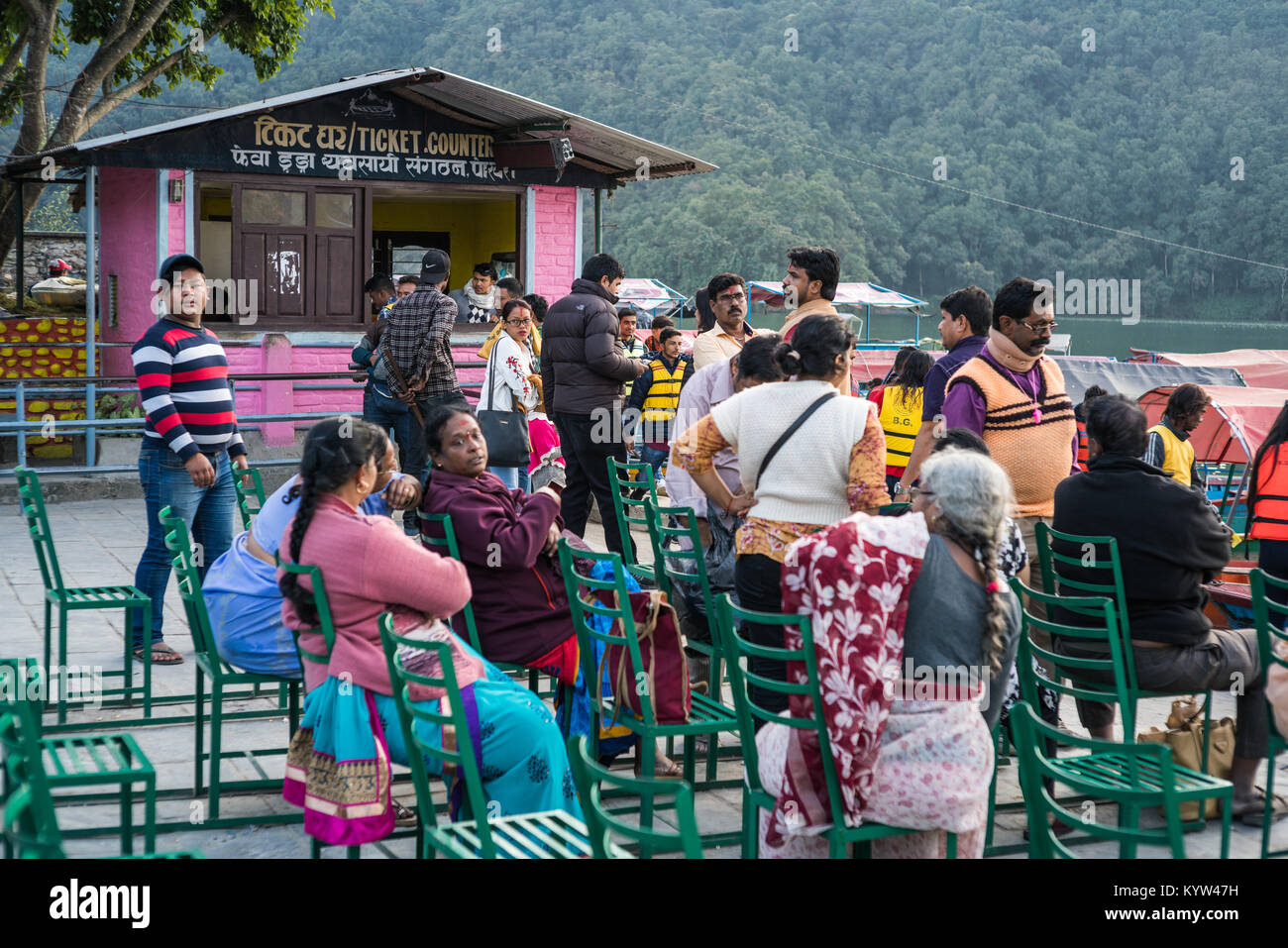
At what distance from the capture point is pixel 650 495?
5.11 meters

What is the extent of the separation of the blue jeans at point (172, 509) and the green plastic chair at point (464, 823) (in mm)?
2731

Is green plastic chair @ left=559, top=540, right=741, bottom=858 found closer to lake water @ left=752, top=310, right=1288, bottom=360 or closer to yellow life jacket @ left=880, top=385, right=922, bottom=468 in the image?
yellow life jacket @ left=880, top=385, right=922, bottom=468

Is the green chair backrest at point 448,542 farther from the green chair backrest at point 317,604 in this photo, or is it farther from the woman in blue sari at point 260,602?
the green chair backrest at point 317,604

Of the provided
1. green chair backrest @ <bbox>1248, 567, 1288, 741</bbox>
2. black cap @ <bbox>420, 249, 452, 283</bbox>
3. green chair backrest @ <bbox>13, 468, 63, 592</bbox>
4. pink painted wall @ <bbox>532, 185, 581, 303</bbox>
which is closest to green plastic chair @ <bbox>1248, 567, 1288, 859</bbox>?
green chair backrest @ <bbox>1248, 567, 1288, 741</bbox>

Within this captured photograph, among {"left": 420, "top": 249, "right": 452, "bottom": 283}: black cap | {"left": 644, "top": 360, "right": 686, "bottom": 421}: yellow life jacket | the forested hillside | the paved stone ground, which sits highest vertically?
the forested hillside

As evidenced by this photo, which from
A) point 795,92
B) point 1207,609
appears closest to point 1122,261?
point 795,92

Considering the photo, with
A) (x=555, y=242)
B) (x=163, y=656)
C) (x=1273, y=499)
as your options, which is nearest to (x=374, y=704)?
(x=163, y=656)

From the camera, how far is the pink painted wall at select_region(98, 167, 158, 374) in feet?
42.7

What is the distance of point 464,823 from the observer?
9.86 ft

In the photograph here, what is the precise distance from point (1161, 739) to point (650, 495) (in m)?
2.00

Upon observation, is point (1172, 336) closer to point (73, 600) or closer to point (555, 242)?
point (555, 242)

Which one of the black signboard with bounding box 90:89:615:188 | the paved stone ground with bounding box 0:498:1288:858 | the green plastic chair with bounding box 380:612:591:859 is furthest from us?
the black signboard with bounding box 90:89:615:188

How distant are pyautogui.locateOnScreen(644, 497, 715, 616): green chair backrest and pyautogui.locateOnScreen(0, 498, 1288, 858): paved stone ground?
2.19 feet

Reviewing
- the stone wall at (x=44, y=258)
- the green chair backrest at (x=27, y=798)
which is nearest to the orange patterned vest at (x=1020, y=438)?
the green chair backrest at (x=27, y=798)
